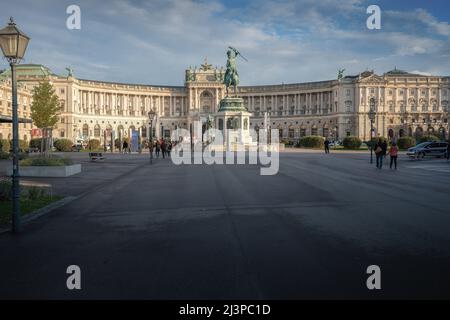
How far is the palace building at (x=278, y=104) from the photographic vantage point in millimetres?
154125

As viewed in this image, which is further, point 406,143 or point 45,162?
point 406,143

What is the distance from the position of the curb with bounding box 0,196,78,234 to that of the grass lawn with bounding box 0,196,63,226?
0.24 meters

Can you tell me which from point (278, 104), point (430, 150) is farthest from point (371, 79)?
point (430, 150)

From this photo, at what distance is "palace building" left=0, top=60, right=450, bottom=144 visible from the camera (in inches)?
6068

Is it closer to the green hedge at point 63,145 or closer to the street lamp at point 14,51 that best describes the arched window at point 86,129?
the green hedge at point 63,145

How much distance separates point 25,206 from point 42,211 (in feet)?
3.56

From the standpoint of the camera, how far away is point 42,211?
1442 centimetres

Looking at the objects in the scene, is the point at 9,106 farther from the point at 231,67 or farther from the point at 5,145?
the point at 231,67

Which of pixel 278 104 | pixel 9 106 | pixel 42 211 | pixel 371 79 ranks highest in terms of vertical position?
pixel 371 79

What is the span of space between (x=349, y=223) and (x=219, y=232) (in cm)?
381

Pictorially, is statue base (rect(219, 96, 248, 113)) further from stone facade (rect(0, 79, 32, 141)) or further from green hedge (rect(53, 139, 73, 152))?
stone facade (rect(0, 79, 32, 141))

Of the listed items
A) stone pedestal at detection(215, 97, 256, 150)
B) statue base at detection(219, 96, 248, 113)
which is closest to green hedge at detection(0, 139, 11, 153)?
stone pedestal at detection(215, 97, 256, 150)

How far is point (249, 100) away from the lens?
586ft
